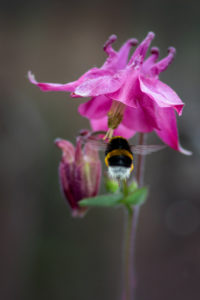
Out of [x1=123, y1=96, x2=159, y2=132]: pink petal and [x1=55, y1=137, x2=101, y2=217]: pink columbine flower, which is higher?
[x1=123, y1=96, x2=159, y2=132]: pink petal

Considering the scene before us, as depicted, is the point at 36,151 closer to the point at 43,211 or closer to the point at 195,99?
the point at 43,211

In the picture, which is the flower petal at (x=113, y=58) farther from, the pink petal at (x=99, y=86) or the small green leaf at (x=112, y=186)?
the small green leaf at (x=112, y=186)

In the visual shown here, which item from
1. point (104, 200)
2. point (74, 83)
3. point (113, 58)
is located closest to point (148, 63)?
point (113, 58)

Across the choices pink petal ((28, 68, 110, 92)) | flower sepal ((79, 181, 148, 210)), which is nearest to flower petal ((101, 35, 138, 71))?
pink petal ((28, 68, 110, 92))

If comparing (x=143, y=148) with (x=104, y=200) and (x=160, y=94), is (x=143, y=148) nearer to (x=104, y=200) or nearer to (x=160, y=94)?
(x=160, y=94)

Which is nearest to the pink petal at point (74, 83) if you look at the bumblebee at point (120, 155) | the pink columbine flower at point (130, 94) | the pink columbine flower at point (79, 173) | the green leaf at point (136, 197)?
the pink columbine flower at point (130, 94)

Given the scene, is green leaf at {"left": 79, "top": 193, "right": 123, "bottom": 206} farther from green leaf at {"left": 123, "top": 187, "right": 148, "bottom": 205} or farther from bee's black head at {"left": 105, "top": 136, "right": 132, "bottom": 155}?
bee's black head at {"left": 105, "top": 136, "right": 132, "bottom": 155}
